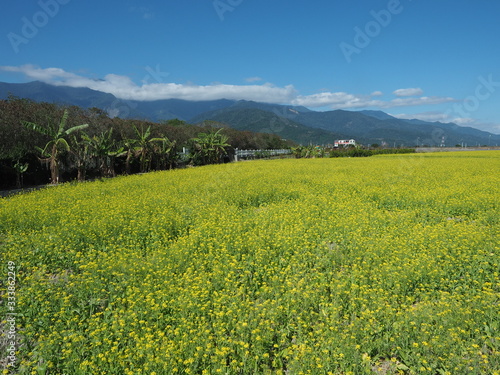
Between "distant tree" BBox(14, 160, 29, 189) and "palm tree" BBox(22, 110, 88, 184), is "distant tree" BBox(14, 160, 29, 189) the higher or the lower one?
the lower one

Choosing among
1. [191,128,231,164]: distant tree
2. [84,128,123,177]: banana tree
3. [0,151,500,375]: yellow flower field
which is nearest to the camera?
[0,151,500,375]: yellow flower field

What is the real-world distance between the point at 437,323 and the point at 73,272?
258 inches

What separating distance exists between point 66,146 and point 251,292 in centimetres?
1811

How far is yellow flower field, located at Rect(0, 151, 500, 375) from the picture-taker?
147 inches

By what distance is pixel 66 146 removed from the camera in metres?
18.7

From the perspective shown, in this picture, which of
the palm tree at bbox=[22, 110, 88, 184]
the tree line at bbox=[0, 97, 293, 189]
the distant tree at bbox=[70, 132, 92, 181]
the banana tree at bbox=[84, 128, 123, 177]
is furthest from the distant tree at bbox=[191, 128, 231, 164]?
the palm tree at bbox=[22, 110, 88, 184]

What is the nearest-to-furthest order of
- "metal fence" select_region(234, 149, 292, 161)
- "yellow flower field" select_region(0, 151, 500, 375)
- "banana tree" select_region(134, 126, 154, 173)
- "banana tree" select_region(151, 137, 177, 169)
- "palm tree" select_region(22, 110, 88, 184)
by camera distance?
"yellow flower field" select_region(0, 151, 500, 375) → "palm tree" select_region(22, 110, 88, 184) → "banana tree" select_region(134, 126, 154, 173) → "banana tree" select_region(151, 137, 177, 169) → "metal fence" select_region(234, 149, 292, 161)

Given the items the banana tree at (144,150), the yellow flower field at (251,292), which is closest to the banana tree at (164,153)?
the banana tree at (144,150)

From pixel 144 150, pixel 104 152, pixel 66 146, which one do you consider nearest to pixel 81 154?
pixel 104 152

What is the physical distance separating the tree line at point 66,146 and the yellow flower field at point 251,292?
954 centimetres

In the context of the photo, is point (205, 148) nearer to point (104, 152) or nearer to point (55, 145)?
point (104, 152)

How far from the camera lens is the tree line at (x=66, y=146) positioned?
17859mm

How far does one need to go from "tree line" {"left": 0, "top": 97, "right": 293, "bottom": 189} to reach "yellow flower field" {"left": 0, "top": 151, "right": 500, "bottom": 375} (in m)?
9.54

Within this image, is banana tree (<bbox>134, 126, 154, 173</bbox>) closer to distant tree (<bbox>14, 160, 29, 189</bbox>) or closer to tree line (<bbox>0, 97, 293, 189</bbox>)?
tree line (<bbox>0, 97, 293, 189</bbox>)
